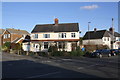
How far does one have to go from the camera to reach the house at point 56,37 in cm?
4422

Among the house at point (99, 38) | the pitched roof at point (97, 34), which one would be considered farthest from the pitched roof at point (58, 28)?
the pitched roof at point (97, 34)

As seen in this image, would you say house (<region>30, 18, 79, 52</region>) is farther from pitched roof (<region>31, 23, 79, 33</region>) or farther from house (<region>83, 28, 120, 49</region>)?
house (<region>83, 28, 120, 49</region>)

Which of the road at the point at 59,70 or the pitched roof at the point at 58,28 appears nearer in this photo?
the road at the point at 59,70

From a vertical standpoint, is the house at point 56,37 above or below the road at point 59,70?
above

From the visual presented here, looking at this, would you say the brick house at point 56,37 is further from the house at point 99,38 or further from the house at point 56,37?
the house at point 99,38

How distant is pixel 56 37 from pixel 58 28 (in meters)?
2.62

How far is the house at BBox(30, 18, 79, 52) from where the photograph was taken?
145 ft

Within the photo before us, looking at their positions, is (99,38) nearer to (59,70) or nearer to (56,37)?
(56,37)

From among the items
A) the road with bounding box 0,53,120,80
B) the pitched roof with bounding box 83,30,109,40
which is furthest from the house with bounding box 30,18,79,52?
the road with bounding box 0,53,120,80

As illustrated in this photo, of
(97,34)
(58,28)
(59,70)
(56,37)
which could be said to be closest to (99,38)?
(97,34)

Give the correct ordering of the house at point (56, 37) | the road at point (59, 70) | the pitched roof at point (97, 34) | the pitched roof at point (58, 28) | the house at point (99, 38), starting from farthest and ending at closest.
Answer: the pitched roof at point (97, 34) → the house at point (99, 38) → the pitched roof at point (58, 28) → the house at point (56, 37) → the road at point (59, 70)

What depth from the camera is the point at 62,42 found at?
4397cm

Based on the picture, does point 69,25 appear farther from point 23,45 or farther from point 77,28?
point 23,45

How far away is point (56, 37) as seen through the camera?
45.7m
